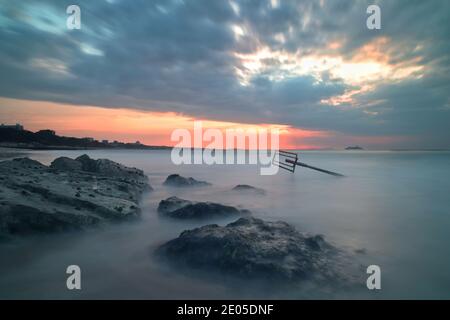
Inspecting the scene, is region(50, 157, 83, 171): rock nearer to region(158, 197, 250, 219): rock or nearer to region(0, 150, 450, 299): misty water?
region(0, 150, 450, 299): misty water

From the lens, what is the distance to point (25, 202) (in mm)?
7047

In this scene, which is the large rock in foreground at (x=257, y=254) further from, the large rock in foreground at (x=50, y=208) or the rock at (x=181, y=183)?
the rock at (x=181, y=183)

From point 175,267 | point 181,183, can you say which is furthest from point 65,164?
point 175,267

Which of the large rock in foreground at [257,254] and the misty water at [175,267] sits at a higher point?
the large rock in foreground at [257,254]

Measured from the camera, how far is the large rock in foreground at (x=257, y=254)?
5.08 m

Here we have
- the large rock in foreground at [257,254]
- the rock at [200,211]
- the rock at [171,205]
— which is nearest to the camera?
the large rock in foreground at [257,254]

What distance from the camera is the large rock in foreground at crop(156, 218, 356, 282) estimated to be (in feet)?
16.7

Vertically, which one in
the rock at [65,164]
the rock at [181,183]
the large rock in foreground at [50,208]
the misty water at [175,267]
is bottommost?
the misty water at [175,267]

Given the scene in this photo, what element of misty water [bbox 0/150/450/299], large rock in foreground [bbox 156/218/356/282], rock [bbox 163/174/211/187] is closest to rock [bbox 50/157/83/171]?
rock [bbox 163/174/211/187]

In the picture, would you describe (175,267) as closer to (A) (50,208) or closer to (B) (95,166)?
(A) (50,208)

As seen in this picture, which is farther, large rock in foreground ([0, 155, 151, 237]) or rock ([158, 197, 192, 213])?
rock ([158, 197, 192, 213])

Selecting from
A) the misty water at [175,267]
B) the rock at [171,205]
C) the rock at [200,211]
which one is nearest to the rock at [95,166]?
the misty water at [175,267]

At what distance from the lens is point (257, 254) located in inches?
211
